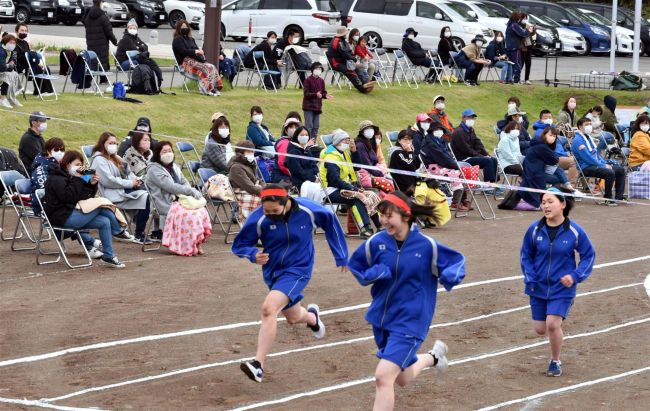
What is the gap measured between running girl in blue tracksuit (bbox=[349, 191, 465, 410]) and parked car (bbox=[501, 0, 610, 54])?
111 feet

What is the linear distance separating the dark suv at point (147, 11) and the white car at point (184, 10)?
17.5 inches

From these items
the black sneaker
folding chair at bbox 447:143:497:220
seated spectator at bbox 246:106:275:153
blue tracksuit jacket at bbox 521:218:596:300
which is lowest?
folding chair at bbox 447:143:497:220

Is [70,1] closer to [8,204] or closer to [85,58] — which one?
[85,58]

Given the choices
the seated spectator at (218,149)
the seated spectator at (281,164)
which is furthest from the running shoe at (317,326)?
the seated spectator at (218,149)

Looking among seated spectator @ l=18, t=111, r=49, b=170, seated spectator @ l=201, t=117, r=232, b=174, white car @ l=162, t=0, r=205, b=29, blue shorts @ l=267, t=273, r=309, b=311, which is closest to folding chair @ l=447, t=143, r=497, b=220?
seated spectator @ l=201, t=117, r=232, b=174

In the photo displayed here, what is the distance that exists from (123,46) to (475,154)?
730 centimetres

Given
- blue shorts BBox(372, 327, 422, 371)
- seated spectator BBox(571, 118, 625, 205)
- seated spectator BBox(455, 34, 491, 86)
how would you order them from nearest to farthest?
blue shorts BBox(372, 327, 422, 371), seated spectator BBox(571, 118, 625, 205), seated spectator BBox(455, 34, 491, 86)

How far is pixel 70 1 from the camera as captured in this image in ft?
138

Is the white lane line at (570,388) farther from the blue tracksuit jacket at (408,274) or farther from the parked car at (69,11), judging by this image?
the parked car at (69,11)

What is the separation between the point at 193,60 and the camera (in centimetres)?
2534

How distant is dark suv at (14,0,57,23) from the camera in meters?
41.2

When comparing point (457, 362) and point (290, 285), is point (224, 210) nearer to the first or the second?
point (457, 362)

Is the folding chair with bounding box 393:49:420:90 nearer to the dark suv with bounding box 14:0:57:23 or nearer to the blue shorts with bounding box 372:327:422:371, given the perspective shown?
the dark suv with bounding box 14:0:57:23

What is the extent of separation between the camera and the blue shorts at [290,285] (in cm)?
1111
